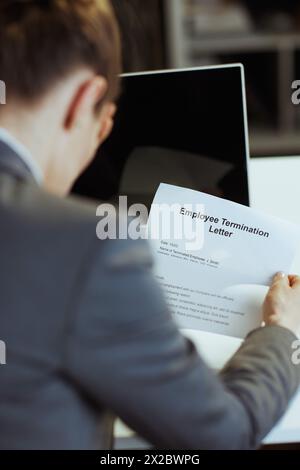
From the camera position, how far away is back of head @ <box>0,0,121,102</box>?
2.16 feet

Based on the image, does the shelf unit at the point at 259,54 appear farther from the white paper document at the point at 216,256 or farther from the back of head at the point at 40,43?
the back of head at the point at 40,43

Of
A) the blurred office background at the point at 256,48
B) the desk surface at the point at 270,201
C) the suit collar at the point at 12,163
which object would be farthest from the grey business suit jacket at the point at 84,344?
the blurred office background at the point at 256,48

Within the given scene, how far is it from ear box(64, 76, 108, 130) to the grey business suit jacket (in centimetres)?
7

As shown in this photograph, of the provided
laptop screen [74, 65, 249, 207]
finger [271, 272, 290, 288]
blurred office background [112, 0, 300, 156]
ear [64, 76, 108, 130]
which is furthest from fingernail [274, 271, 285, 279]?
blurred office background [112, 0, 300, 156]

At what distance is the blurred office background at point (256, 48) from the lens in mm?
3293

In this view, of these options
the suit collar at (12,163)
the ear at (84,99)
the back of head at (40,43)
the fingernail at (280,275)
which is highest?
the back of head at (40,43)

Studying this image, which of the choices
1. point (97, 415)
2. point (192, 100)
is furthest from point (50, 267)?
point (192, 100)

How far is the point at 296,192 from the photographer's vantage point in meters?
1.21

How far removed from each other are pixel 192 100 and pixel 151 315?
51 centimetres

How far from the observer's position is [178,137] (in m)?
1.07

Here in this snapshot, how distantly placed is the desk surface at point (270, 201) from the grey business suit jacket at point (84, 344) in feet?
0.72

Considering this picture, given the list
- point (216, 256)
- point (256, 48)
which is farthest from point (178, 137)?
point (256, 48)

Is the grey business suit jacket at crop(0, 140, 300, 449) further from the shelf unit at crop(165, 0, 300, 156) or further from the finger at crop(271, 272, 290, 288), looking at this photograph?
the shelf unit at crop(165, 0, 300, 156)
